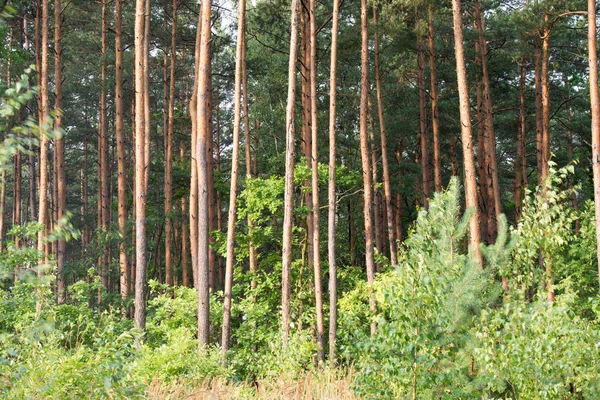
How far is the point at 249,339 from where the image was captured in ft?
53.6

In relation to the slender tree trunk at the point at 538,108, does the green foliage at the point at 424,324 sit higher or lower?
lower

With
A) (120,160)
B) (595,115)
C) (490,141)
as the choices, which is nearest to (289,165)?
(595,115)

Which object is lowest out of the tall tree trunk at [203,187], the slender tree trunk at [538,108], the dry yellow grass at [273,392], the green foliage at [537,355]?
the dry yellow grass at [273,392]

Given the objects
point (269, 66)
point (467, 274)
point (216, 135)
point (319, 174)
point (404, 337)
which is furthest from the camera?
point (216, 135)

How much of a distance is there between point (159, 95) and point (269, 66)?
567 inches

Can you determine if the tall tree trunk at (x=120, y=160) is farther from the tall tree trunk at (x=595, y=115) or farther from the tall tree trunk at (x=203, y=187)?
the tall tree trunk at (x=595, y=115)

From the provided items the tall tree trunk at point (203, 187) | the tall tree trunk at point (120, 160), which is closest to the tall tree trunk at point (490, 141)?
the tall tree trunk at point (203, 187)

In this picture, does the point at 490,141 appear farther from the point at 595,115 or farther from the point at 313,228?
the point at 313,228

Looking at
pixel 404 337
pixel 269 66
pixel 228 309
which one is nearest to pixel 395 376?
pixel 404 337

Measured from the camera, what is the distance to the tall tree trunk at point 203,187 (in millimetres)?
13844

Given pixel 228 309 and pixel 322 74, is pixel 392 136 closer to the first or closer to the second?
pixel 322 74

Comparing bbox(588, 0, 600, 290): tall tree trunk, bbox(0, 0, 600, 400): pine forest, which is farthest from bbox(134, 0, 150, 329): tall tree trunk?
bbox(588, 0, 600, 290): tall tree trunk

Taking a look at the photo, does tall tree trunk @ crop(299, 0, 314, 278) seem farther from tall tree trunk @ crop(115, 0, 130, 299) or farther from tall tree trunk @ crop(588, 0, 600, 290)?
tall tree trunk @ crop(588, 0, 600, 290)

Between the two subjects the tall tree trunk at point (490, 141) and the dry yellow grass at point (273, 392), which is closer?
the dry yellow grass at point (273, 392)
